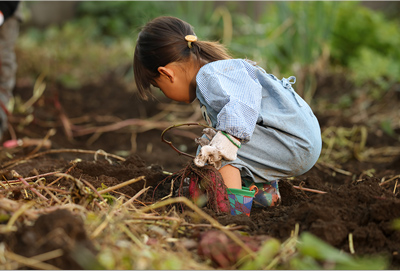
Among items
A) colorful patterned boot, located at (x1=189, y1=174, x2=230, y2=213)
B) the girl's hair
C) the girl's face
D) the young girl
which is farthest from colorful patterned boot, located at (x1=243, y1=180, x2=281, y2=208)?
the girl's hair

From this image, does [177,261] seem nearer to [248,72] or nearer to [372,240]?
[372,240]

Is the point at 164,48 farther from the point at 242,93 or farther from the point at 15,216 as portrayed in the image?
the point at 15,216

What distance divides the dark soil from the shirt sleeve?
35 cm

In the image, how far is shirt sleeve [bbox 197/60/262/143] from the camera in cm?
178

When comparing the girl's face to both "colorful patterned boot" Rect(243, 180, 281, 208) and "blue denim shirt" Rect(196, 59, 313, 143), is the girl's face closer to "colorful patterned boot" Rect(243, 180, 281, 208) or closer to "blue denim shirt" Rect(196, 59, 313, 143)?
"blue denim shirt" Rect(196, 59, 313, 143)

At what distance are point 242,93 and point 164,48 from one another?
430 millimetres

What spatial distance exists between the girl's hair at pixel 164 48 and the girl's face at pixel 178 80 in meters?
0.03

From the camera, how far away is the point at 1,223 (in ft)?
4.38

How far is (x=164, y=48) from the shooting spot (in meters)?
2.03

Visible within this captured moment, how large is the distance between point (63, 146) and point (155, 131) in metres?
0.80

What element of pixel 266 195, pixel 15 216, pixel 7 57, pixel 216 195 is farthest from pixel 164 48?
pixel 7 57

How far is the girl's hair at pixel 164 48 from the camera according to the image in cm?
203

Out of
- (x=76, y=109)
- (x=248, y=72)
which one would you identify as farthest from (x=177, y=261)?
(x=76, y=109)

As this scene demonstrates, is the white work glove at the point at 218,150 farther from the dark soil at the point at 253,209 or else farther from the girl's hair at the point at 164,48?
the girl's hair at the point at 164,48
